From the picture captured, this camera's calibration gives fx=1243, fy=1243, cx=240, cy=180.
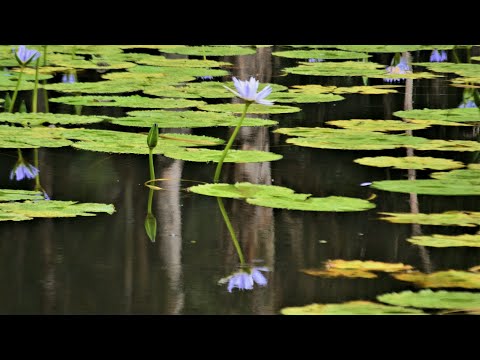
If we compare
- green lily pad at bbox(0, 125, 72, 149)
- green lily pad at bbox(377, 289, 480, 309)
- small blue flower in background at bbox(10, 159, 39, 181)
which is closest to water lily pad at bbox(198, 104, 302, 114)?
green lily pad at bbox(0, 125, 72, 149)

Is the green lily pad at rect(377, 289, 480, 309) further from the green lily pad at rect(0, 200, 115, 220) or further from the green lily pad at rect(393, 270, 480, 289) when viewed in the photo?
the green lily pad at rect(0, 200, 115, 220)

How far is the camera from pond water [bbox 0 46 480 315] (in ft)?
9.20

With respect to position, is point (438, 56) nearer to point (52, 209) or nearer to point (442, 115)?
point (442, 115)

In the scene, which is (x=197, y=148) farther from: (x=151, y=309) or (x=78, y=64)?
(x=78, y=64)

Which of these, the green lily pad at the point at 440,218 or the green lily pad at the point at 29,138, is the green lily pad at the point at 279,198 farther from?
the green lily pad at the point at 29,138

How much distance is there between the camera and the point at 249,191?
3.65m

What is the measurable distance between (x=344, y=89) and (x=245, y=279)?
107 inches

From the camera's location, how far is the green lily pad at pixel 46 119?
4.65 meters

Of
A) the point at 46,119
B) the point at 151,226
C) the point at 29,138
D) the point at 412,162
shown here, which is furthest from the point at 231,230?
the point at 46,119

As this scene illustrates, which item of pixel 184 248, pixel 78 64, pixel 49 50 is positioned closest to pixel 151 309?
pixel 184 248

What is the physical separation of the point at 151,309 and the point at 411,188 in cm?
121

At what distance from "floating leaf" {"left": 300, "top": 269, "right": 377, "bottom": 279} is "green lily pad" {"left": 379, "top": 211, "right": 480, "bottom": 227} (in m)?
0.44

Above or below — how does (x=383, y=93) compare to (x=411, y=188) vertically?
above

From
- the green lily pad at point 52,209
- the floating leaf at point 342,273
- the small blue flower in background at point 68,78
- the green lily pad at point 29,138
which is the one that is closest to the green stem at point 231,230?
the floating leaf at point 342,273
